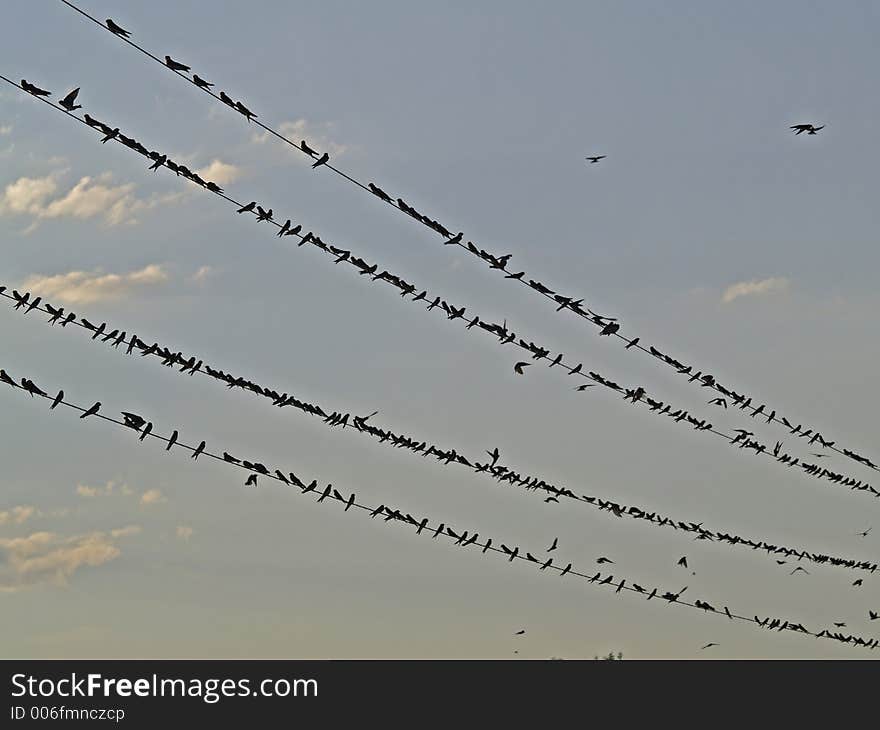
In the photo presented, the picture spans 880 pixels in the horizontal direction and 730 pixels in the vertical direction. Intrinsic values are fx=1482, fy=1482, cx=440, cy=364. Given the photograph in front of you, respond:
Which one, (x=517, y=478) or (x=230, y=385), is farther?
(x=517, y=478)

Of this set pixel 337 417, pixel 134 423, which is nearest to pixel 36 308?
pixel 134 423

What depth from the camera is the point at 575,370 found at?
26.4m

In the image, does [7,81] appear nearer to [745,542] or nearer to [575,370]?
[575,370]

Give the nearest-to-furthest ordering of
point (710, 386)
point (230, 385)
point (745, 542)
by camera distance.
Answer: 1. point (230, 385)
2. point (710, 386)
3. point (745, 542)

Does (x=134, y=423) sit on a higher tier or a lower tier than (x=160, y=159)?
lower

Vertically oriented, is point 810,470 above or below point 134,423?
above

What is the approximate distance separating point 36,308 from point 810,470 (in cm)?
2261

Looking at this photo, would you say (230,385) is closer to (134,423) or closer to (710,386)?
(134,423)

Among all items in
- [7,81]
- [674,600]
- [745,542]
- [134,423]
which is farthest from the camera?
[745,542]

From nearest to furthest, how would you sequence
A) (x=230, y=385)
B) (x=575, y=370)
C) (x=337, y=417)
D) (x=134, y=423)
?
(x=134, y=423)
(x=230, y=385)
(x=337, y=417)
(x=575, y=370)

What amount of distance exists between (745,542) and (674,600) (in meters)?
3.43

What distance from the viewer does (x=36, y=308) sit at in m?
19.9

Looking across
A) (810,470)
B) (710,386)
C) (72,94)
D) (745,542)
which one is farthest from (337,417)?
(810,470)

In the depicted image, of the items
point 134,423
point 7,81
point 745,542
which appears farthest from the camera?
point 745,542
